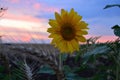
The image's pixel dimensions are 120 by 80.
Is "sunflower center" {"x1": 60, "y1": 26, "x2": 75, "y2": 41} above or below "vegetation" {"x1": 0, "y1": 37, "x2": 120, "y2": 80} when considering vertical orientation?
above

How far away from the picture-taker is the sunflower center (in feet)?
4.29

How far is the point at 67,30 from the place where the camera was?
138 centimetres

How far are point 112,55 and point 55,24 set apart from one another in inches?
18.1

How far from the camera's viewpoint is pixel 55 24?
1.32 meters

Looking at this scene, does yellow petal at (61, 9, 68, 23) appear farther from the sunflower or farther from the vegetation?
the vegetation

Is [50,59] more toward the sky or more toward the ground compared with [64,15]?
more toward the ground

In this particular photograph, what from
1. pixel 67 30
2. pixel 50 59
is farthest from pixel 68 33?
pixel 50 59

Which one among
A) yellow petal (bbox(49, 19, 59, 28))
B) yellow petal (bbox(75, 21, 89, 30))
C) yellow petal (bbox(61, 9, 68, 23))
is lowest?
yellow petal (bbox(75, 21, 89, 30))

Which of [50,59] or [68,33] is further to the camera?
[68,33]

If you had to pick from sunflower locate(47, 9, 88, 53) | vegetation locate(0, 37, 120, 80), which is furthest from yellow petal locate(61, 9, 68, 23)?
vegetation locate(0, 37, 120, 80)

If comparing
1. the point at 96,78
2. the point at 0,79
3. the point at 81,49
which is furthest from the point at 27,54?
the point at 0,79

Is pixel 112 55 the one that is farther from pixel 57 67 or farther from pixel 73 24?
pixel 57 67

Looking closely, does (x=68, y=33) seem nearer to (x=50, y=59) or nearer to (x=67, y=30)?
(x=67, y=30)

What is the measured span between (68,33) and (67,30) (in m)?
0.04
